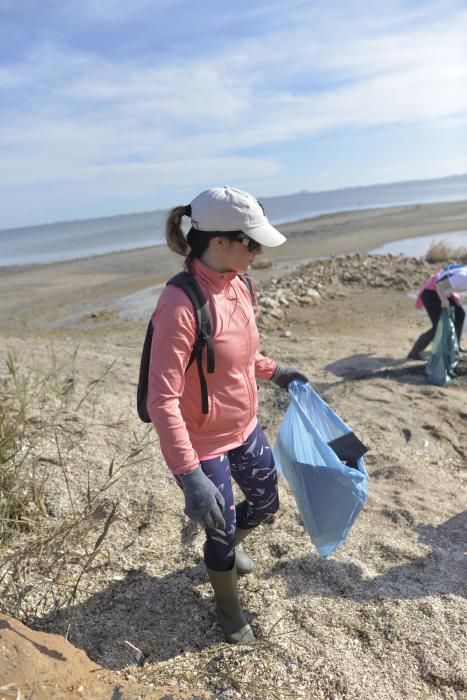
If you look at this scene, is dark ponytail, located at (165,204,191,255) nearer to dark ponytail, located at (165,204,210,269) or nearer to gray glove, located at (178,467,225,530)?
dark ponytail, located at (165,204,210,269)

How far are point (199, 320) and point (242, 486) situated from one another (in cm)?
81

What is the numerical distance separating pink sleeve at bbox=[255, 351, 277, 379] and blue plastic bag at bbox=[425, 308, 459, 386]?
133 inches

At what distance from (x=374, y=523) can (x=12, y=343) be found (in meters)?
5.06

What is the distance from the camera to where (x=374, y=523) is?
3.16 metres

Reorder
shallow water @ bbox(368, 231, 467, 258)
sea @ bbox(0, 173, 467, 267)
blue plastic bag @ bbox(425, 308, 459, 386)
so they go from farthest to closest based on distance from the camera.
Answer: sea @ bbox(0, 173, 467, 267) → shallow water @ bbox(368, 231, 467, 258) → blue plastic bag @ bbox(425, 308, 459, 386)

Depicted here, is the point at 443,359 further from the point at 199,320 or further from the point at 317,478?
the point at 199,320

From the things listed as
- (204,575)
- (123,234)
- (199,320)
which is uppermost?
(123,234)

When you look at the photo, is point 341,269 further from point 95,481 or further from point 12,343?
point 95,481

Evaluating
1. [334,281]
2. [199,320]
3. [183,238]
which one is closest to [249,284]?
[183,238]

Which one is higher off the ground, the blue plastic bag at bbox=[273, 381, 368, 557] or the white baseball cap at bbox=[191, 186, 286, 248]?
the white baseball cap at bbox=[191, 186, 286, 248]

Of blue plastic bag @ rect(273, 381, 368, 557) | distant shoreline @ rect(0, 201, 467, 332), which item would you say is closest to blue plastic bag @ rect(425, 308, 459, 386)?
blue plastic bag @ rect(273, 381, 368, 557)

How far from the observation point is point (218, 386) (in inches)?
85.1

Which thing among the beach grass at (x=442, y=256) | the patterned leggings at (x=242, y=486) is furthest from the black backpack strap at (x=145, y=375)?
the beach grass at (x=442, y=256)

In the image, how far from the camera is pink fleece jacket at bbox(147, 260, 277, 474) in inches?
77.0
